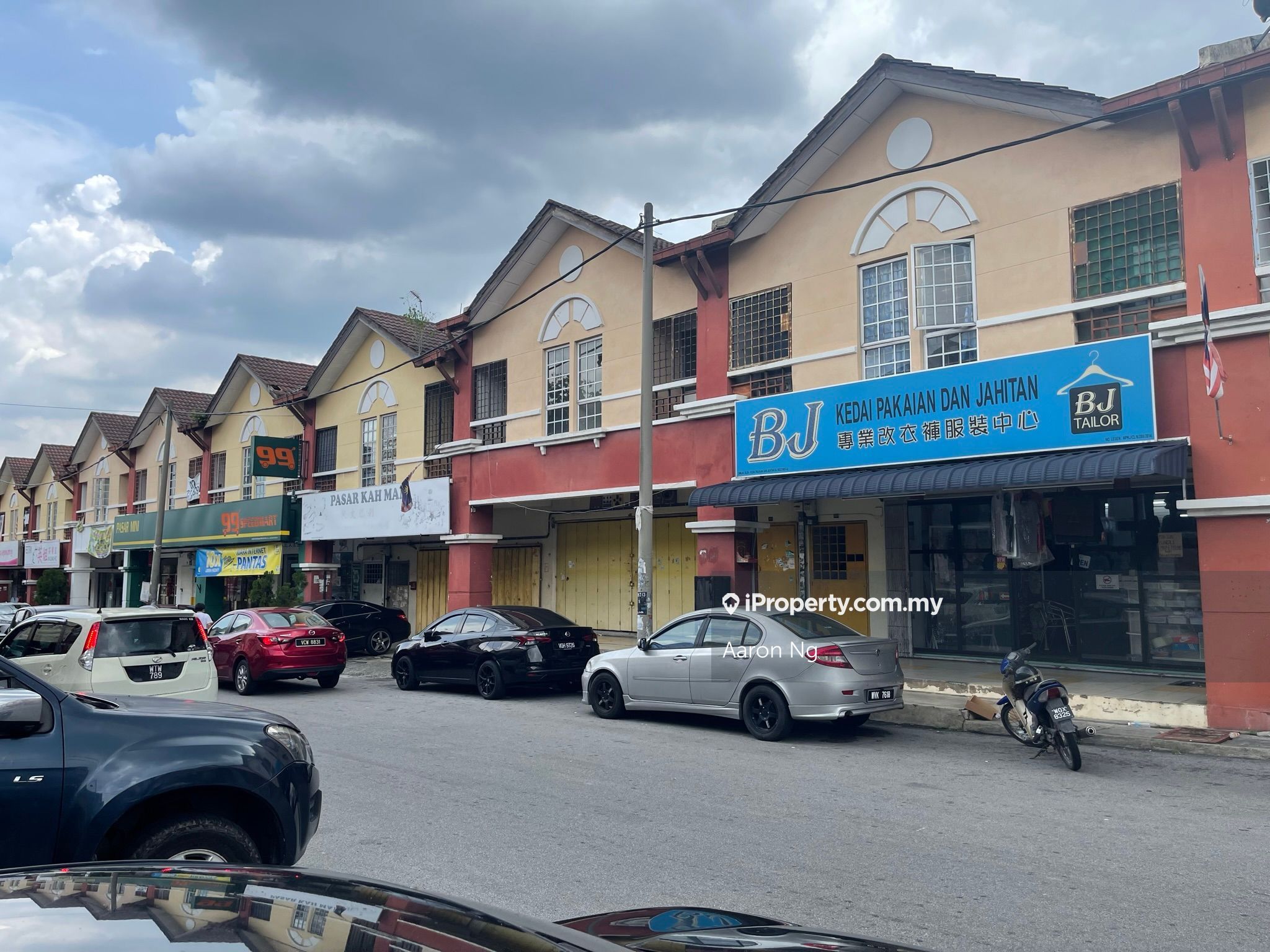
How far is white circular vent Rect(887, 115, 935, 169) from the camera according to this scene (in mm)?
14453

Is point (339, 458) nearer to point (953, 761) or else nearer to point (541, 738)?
point (541, 738)

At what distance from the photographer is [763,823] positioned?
7.34m

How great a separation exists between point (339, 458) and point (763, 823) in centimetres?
2200

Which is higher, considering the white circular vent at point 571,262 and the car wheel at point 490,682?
the white circular vent at point 571,262

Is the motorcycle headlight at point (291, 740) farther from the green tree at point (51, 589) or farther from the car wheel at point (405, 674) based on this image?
the green tree at point (51, 589)

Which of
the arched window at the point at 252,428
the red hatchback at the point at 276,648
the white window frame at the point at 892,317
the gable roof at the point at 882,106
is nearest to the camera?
the gable roof at the point at 882,106

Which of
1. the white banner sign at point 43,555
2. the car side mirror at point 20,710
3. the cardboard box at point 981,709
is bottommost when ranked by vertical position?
the cardboard box at point 981,709

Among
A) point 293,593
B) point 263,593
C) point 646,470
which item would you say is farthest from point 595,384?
point 263,593

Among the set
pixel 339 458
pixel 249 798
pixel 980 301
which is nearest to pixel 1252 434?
pixel 980 301

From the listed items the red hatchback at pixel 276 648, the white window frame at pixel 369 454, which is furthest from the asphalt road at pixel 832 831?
the white window frame at pixel 369 454

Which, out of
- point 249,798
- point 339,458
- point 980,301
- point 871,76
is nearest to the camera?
point 249,798

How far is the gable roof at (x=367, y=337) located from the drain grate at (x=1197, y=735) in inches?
668

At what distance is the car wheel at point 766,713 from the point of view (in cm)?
1105

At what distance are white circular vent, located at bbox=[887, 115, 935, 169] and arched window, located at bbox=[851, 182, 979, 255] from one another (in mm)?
401
